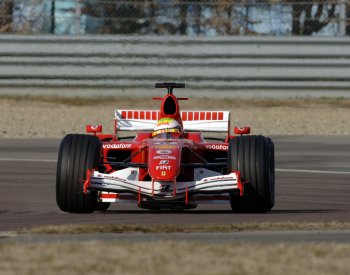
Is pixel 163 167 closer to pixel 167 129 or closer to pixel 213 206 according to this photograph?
pixel 167 129

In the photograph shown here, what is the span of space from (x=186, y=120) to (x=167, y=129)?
903 mm

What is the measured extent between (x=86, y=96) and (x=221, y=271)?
17.3 meters

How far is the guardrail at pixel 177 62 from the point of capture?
23.9 meters

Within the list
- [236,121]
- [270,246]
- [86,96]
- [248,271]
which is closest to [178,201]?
[270,246]

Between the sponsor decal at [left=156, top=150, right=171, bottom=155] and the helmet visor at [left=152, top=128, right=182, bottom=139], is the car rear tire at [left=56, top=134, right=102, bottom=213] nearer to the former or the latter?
the sponsor decal at [left=156, top=150, right=171, bottom=155]

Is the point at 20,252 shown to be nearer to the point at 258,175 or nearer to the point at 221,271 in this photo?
the point at 221,271

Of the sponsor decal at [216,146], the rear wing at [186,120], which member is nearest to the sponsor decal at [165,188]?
the sponsor decal at [216,146]

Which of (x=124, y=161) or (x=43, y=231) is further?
(x=124, y=161)

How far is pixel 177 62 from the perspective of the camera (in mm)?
23953

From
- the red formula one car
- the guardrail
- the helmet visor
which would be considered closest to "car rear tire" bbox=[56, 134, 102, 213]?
the red formula one car

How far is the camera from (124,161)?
39.7 ft

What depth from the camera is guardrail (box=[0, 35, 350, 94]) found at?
941 inches

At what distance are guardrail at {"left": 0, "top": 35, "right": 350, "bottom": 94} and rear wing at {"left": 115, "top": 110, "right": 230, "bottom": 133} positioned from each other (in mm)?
10236

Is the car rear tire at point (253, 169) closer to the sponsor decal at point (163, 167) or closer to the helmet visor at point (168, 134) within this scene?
the sponsor decal at point (163, 167)
